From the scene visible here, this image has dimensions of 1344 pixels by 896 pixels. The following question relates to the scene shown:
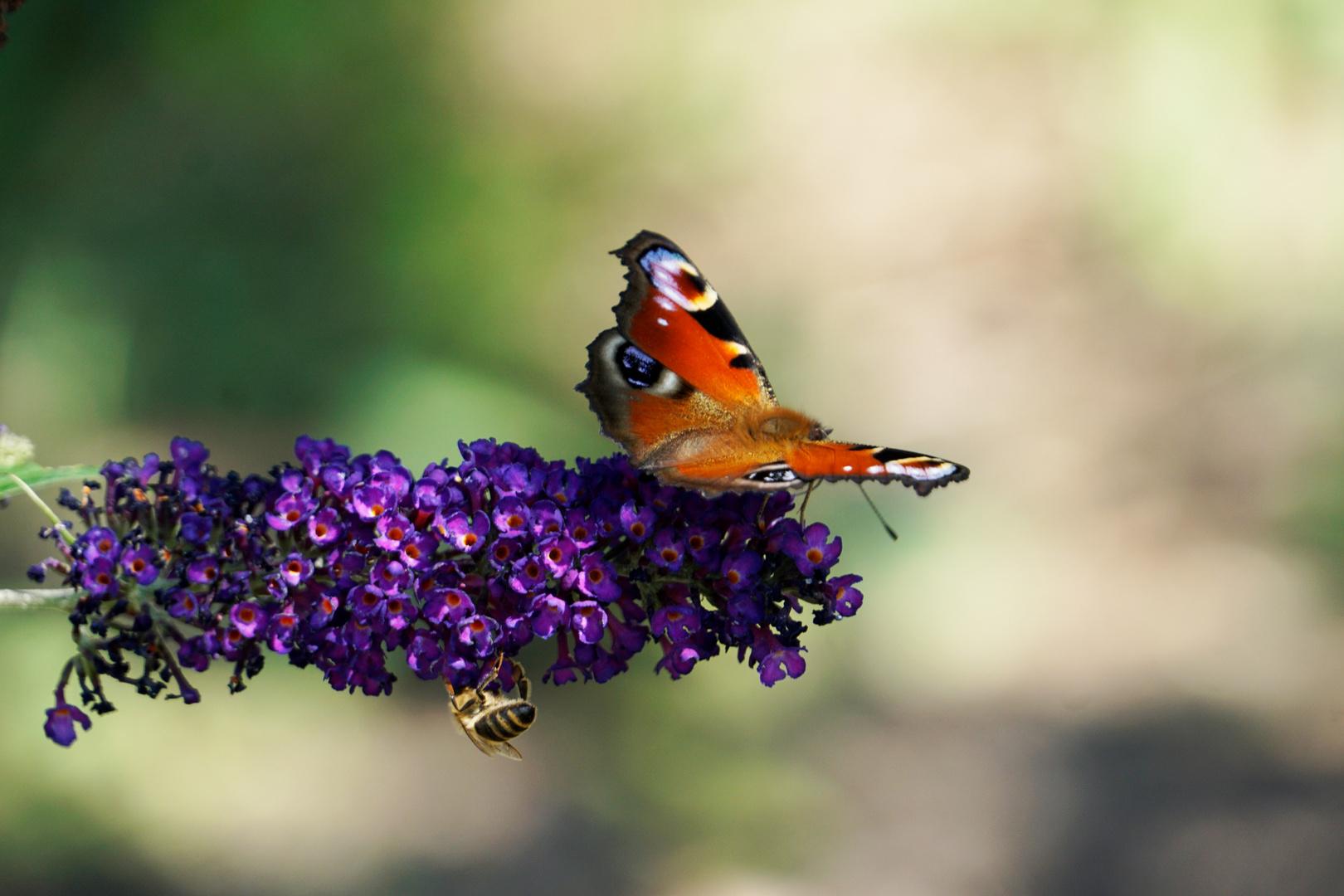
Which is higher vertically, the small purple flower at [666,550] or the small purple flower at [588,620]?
the small purple flower at [666,550]

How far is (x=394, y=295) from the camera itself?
3100 mm

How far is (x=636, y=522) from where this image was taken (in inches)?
50.6

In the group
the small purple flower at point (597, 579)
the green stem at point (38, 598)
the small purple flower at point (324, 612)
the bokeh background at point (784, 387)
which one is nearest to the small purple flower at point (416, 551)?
the small purple flower at point (324, 612)

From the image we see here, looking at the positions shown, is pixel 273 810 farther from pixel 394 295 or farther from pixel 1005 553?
pixel 1005 553

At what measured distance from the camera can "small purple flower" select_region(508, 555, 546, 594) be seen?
4.09ft

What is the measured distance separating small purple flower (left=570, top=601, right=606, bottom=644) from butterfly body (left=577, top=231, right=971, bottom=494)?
0.22 metres

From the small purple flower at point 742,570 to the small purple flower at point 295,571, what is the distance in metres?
0.56

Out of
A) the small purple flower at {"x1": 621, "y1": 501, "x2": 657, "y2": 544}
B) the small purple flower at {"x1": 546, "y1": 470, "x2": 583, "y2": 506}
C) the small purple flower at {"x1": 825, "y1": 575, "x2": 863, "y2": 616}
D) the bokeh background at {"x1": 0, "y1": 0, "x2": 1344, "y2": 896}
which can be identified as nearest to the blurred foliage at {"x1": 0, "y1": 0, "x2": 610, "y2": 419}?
the bokeh background at {"x1": 0, "y1": 0, "x2": 1344, "y2": 896}

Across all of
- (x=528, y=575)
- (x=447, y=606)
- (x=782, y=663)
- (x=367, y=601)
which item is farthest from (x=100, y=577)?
(x=782, y=663)

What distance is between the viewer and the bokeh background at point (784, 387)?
288 centimetres

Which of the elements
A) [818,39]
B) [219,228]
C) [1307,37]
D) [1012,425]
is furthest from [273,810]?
[1307,37]

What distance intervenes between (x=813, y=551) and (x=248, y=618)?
2.50ft

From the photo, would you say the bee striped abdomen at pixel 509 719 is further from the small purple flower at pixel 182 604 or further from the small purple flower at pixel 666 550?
the small purple flower at pixel 182 604

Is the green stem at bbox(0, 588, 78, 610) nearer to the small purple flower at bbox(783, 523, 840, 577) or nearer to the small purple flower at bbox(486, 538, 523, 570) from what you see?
the small purple flower at bbox(486, 538, 523, 570)
